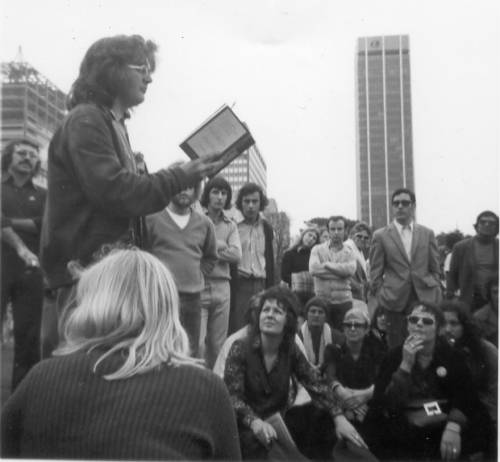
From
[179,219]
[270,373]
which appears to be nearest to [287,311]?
[270,373]

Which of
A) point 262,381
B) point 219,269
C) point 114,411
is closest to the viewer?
point 114,411

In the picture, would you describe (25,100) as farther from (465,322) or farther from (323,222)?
(465,322)

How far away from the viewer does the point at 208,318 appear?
260cm

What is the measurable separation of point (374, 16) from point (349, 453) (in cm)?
130

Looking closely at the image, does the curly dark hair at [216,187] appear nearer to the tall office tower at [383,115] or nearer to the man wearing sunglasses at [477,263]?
the tall office tower at [383,115]

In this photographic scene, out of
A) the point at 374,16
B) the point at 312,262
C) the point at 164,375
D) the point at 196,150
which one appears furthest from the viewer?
the point at 312,262

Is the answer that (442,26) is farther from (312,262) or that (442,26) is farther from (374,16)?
(312,262)

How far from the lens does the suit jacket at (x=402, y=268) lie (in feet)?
8.01

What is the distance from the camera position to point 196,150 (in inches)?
69.7

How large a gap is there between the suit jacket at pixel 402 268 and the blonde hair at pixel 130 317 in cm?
146

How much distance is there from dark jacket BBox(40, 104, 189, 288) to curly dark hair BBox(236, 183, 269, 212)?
904 millimetres

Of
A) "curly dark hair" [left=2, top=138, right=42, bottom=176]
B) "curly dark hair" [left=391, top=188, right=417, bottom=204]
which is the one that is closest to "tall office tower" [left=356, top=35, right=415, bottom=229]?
"curly dark hair" [left=391, top=188, right=417, bottom=204]

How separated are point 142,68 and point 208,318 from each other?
3.67 feet

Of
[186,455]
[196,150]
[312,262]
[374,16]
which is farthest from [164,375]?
[312,262]
